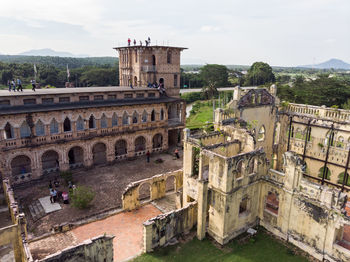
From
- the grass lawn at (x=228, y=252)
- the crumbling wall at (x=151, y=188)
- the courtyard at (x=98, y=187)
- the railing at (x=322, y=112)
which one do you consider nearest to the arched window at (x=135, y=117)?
the courtyard at (x=98, y=187)

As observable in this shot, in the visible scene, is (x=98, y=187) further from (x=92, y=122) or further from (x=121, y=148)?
(x=121, y=148)

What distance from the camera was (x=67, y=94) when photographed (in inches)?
1304

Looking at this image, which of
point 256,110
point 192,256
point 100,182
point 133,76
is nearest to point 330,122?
point 256,110

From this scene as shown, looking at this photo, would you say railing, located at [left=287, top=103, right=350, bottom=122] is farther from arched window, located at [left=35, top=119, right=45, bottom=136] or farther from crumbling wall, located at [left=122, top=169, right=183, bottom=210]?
arched window, located at [left=35, top=119, right=45, bottom=136]

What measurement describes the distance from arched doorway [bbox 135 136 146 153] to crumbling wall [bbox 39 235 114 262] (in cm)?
2281

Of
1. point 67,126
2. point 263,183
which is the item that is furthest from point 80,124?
point 263,183

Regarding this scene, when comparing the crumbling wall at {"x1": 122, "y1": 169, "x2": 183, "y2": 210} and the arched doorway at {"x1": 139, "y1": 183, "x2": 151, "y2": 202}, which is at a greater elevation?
the crumbling wall at {"x1": 122, "y1": 169, "x2": 183, "y2": 210}

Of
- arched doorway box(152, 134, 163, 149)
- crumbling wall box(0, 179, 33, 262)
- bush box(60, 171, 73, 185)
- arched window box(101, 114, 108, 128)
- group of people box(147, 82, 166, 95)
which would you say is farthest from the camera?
group of people box(147, 82, 166, 95)

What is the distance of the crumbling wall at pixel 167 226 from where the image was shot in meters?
19.0

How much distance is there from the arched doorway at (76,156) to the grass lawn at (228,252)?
19382mm

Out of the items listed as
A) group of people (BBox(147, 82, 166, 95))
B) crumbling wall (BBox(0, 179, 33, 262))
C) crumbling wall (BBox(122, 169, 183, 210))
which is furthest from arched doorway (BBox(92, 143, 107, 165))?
crumbling wall (BBox(0, 179, 33, 262))

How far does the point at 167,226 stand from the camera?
66.0 ft

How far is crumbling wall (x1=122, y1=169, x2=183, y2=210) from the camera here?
974 inches

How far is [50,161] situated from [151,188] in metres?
14.6
